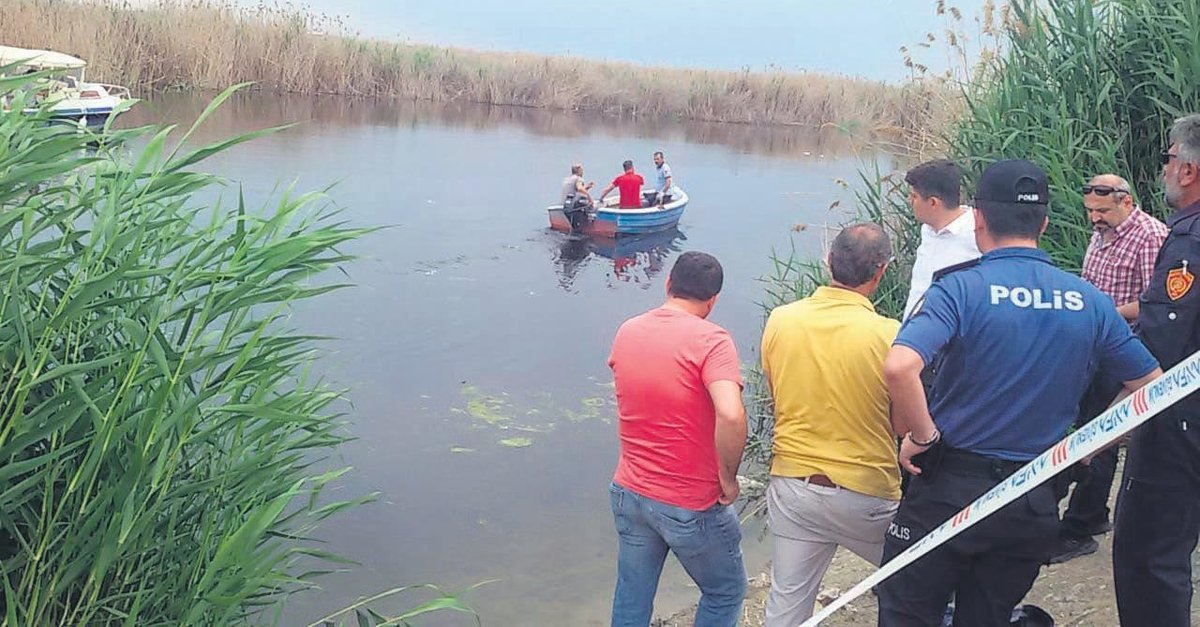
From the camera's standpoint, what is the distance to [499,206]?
2098cm

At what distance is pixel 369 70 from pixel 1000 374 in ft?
113

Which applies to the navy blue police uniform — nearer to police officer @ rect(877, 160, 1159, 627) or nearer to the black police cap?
police officer @ rect(877, 160, 1159, 627)

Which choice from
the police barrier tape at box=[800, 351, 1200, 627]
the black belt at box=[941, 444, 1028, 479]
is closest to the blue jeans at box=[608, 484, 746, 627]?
the police barrier tape at box=[800, 351, 1200, 627]

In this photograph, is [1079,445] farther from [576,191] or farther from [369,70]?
[369,70]

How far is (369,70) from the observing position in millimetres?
34781

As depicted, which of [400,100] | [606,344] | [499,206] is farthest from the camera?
[400,100]

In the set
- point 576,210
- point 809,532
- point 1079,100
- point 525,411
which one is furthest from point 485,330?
point 809,532

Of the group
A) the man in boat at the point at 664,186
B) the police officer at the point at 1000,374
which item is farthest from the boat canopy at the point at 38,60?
the man in boat at the point at 664,186

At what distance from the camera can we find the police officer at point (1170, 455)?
2799 millimetres

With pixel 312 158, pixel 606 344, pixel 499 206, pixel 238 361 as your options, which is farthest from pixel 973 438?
pixel 312 158

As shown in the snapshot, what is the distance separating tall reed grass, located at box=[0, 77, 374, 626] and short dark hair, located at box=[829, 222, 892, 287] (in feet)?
5.56

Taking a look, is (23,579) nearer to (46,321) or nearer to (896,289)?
(46,321)

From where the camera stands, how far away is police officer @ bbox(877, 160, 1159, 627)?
2590mm

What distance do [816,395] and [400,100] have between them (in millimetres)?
35673
